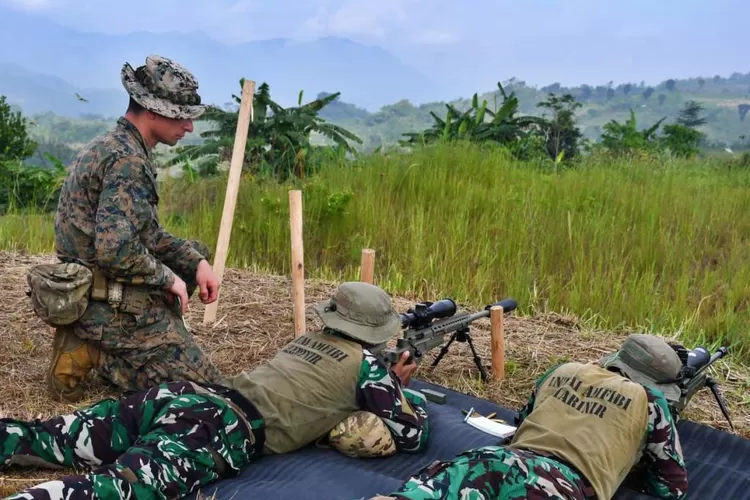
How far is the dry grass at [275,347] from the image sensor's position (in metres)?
4.27

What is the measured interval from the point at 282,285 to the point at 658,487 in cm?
391

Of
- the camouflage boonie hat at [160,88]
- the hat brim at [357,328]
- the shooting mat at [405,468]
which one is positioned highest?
the camouflage boonie hat at [160,88]

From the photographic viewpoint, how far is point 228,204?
502 centimetres

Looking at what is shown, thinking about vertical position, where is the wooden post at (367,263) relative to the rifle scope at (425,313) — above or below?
above

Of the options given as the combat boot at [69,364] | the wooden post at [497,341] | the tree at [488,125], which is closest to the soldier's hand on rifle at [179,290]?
the combat boot at [69,364]

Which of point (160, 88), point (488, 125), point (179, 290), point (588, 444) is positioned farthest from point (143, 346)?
point (488, 125)

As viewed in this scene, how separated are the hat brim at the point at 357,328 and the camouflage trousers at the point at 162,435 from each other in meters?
0.54

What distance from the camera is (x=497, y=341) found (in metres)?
4.56

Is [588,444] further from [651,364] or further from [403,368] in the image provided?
[403,368]

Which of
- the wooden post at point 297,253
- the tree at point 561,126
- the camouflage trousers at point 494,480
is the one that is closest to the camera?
the camouflage trousers at point 494,480

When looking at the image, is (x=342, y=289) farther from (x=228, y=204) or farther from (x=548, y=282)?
(x=548, y=282)

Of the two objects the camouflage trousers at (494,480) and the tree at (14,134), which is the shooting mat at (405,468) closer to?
the camouflage trousers at (494,480)

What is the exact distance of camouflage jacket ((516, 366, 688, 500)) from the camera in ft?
9.98

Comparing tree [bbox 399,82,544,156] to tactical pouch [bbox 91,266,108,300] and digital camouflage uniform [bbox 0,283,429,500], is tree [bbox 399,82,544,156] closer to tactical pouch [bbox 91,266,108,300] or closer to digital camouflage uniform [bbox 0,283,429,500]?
tactical pouch [bbox 91,266,108,300]
